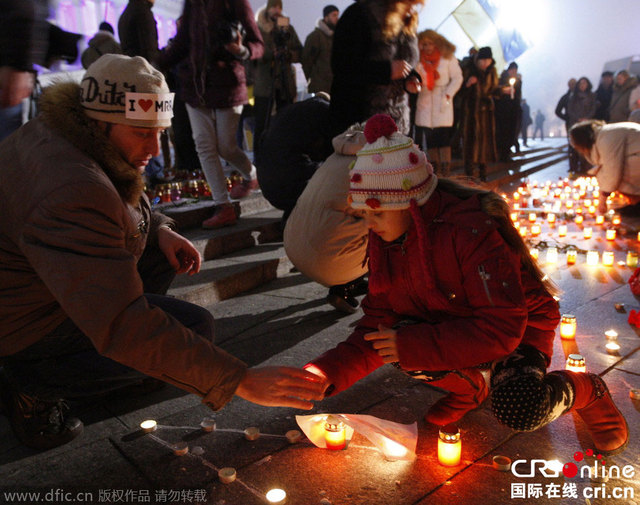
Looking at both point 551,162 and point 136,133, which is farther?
point 551,162

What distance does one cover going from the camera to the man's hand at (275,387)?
1.80 metres

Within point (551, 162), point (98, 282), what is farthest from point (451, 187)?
point (551, 162)

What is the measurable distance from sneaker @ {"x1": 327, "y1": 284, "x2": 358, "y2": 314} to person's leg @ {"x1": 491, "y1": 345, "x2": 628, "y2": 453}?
5.45 feet

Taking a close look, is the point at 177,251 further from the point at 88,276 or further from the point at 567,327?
the point at 567,327

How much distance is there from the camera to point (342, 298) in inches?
147

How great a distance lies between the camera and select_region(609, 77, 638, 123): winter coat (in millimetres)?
11969

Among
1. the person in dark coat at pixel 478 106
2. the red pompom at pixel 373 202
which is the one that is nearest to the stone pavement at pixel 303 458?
the red pompom at pixel 373 202

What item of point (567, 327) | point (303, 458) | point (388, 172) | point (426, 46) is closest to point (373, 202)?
point (388, 172)

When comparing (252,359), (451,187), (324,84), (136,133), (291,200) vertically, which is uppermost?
(324,84)

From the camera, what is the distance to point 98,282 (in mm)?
1690

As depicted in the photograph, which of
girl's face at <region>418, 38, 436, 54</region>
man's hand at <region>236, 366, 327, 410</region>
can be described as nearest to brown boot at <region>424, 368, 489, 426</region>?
man's hand at <region>236, 366, 327, 410</region>

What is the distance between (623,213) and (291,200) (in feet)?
14.2

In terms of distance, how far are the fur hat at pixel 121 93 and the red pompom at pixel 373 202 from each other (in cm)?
83

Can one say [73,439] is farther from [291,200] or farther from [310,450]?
[291,200]
